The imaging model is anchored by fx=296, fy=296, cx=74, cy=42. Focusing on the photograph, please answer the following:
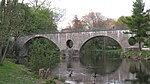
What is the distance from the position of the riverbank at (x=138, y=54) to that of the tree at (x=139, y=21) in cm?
175

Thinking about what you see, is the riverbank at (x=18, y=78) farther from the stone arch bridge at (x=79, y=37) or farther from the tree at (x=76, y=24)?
the tree at (x=76, y=24)

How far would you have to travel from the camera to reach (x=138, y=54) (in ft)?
140

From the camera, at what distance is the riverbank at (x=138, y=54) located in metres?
41.4

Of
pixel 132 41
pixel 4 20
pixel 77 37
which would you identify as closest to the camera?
pixel 4 20

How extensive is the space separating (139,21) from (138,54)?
4.80 m

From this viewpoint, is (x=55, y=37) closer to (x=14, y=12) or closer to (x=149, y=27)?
(x=149, y=27)

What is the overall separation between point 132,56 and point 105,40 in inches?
1054

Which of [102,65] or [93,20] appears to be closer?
[102,65]

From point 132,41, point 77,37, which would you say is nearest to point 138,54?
point 132,41

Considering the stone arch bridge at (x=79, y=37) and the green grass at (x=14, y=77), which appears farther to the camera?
the stone arch bridge at (x=79, y=37)

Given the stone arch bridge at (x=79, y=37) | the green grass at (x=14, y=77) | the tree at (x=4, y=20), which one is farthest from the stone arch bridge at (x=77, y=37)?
the tree at (x=4, y=20)

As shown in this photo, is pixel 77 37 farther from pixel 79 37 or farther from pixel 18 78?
pixel 18 78

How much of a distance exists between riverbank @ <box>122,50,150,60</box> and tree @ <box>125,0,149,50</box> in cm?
175

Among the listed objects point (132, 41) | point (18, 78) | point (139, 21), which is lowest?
point (18, 78)
